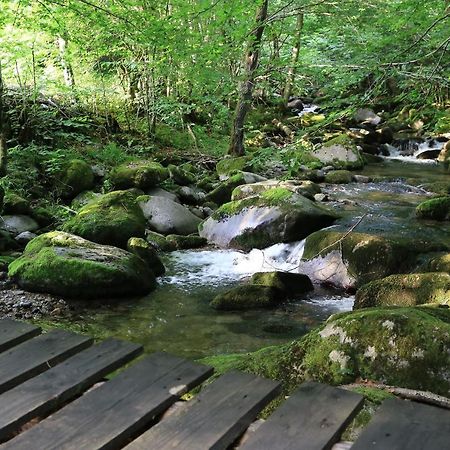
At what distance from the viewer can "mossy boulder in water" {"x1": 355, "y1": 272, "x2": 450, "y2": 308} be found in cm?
553

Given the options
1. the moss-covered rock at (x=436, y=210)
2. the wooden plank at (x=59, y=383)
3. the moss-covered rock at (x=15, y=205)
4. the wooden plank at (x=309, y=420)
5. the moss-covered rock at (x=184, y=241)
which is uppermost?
the wooden plank at (x=59, y=383)

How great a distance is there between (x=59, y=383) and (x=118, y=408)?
302 millimetres

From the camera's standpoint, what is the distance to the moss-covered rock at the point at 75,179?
1032 centimetres

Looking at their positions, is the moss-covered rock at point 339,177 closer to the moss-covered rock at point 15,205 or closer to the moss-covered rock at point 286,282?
the moss-covered rock at point 286,282

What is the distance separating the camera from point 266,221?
28.4 feet

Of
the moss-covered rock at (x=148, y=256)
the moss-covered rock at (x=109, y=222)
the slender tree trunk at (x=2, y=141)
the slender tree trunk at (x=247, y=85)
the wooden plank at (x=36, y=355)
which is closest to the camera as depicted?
the wooden plank at (x=36, y=355)

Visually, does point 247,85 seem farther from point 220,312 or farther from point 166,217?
point 220,312

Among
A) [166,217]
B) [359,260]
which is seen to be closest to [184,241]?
[166,217]

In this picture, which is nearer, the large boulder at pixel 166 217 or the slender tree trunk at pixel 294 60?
the large boulder at pixel 166 217

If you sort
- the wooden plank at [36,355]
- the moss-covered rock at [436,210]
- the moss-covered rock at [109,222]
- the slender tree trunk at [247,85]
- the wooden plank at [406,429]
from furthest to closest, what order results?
the slender tree trunk at [247,85]
the moss-covered rock at [436,210]
the moss-covered rock at [109,222]
the wooden plank at [36,355]
the wooden plank at [406,429]

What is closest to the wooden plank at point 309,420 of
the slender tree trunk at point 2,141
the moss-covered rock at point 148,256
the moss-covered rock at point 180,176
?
the moss-covered rock at point 148,256

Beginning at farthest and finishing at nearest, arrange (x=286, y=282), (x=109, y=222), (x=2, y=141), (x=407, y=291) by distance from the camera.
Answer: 1. (x=2, y=141)
2. (x=109, y=222)
3. (x=286, y=282)
4. (x=407, y=291)

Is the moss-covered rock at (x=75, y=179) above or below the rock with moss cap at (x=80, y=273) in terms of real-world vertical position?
above

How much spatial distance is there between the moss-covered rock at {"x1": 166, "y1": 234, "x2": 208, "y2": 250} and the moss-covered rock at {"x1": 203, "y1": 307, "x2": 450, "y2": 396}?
5573mm
